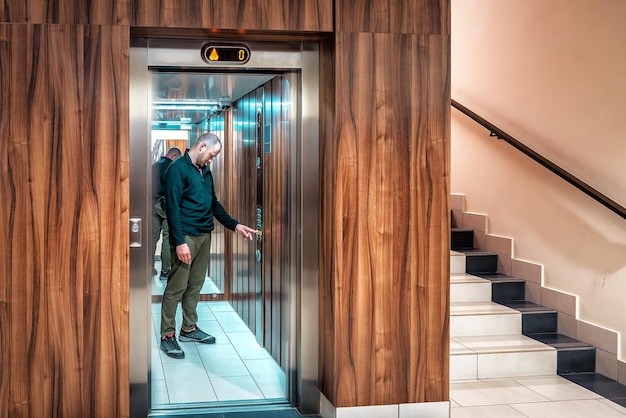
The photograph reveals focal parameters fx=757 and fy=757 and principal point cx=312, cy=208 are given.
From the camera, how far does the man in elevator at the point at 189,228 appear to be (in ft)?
14.0

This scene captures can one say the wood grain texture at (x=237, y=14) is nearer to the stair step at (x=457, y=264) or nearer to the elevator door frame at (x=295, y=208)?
the elevator door frame at (x=295, y=208)

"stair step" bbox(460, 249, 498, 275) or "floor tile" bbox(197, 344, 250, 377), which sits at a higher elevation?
"stair step" bbox(460, 249, 498, 275)

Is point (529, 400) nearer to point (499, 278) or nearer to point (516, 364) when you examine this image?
point (516, 364)

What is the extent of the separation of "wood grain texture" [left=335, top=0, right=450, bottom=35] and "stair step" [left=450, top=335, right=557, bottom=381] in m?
2.15

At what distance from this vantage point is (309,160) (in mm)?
4254

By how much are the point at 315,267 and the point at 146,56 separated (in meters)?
A: 1.48

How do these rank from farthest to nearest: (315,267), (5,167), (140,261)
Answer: (315,267) < (140,261) < (5,167)

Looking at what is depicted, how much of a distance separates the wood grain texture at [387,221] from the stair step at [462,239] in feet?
8.33

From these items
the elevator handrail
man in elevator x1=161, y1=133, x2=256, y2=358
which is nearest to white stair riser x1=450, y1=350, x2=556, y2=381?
the elevator handrail

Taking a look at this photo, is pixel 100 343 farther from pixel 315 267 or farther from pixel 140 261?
pixel 315 267

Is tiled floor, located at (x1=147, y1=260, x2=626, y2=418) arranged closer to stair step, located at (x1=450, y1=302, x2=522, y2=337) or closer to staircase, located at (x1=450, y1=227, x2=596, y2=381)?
staircase, located at (x1=450, y1=227, x2=596, y2=381)

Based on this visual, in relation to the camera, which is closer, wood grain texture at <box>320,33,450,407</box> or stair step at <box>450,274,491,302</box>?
wood grain texture at <box>320,33,450,407</box>

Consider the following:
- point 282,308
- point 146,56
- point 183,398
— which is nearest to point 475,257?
point 282,308

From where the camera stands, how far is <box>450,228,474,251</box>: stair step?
666 cm
